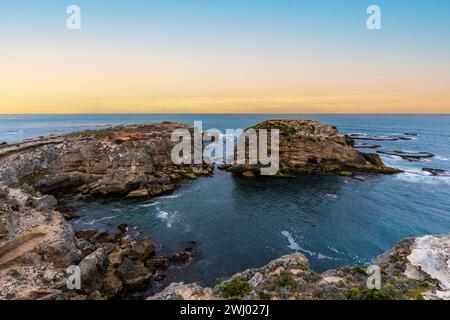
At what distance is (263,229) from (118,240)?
68.6 feet

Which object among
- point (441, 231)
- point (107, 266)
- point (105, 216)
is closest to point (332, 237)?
point (441, 231)

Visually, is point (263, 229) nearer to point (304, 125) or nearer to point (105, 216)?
point (105, 216)

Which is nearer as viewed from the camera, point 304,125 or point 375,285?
point 375,285

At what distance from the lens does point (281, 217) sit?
157 ft

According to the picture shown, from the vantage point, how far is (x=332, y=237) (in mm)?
40781

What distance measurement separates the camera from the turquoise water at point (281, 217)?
3650 cm

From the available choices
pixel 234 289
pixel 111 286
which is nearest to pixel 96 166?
pixel 111 286

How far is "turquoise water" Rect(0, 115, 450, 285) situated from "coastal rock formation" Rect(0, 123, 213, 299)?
483 centimetres

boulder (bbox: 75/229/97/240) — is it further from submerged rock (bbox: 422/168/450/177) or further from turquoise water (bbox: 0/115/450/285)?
submerged rock (bbox: 422/168/450/177)

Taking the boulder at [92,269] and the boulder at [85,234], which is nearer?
the boulder at [92,269]

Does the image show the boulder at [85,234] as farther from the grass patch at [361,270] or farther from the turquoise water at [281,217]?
the grass patch at [361,270]

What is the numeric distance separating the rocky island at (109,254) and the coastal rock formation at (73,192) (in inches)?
4.2

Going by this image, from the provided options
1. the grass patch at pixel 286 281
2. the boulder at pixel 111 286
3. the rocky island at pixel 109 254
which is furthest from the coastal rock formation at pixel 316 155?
the grass patch at pixel 286 281

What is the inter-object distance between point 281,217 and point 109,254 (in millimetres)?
27014
